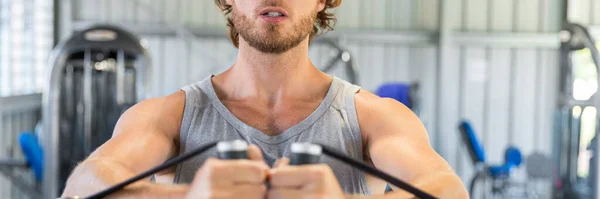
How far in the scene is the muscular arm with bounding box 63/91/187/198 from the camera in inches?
37.2

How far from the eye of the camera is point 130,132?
1255mm

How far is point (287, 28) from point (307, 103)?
0.21m

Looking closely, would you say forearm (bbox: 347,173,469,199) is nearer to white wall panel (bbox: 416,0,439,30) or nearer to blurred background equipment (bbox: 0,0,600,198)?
blurred background equipment (bbox: 0,0,600,198)

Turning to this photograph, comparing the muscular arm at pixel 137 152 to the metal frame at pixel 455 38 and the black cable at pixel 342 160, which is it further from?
the metal frame at pixel 455 38

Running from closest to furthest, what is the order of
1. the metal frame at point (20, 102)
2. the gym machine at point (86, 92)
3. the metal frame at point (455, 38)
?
the gym machine at point (86, 92) → the metal frame at point (20, 102) → the metal frame at point (455, 38)

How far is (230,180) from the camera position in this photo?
2.46 feet

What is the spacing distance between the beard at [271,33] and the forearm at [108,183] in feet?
0.95

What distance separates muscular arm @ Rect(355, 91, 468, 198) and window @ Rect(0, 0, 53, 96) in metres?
4.38

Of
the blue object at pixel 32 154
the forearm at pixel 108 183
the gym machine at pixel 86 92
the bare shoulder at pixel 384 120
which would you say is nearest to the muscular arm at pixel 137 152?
the forearm at pixel 108 183

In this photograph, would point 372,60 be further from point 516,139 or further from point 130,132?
point 130,132

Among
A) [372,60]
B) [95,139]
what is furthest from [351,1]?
[95,139]

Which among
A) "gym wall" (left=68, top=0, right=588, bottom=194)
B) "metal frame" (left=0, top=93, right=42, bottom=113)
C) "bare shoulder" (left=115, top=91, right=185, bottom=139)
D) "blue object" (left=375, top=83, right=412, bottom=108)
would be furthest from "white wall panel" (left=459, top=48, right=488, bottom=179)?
"bare shoulder" (left=115, top=91, right=185, bottom=139)

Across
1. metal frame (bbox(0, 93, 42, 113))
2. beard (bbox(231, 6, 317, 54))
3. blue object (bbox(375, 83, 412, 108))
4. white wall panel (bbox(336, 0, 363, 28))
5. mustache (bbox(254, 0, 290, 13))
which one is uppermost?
mustache (bbox(254, 0, 290, 13))

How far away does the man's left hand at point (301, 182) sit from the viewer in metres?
0.76
